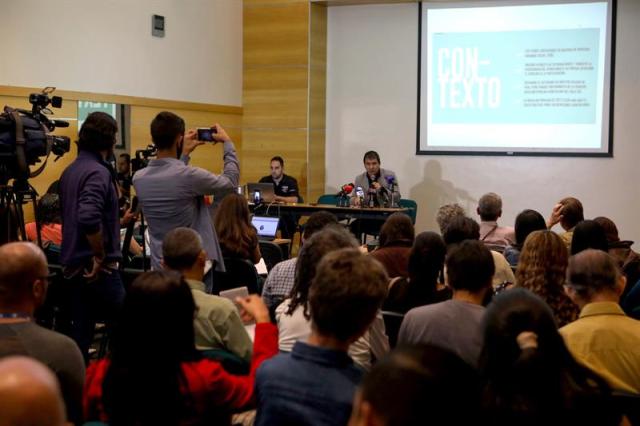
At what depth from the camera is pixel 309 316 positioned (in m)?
2.61

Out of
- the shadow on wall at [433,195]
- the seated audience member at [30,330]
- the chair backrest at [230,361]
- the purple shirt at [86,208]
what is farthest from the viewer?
the shadow on wall at [433,195]

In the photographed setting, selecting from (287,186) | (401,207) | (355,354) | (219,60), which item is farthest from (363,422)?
(219,60)

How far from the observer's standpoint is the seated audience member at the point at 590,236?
4.04 m

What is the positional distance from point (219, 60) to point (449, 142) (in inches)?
116

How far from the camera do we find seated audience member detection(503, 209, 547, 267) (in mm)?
4637

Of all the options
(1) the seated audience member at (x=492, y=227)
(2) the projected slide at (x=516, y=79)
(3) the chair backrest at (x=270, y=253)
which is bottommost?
(3) the chair backrest at (x=270, y=253)

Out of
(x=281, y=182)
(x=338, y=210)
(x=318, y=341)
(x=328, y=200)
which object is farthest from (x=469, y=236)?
(x=281, y=182)

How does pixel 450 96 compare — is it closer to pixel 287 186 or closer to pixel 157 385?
pixel 287 186

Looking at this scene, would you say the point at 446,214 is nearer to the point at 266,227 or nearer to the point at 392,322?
the point at 392,322

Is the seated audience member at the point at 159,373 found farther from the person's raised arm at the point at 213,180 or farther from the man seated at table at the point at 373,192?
the man seated at table at the point at 373,192

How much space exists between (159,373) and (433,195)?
805cm

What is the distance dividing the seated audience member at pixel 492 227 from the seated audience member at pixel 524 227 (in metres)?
0.53

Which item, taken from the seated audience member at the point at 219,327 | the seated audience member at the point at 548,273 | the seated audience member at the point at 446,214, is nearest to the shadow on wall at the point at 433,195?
the seated audience member at the point at 446,214

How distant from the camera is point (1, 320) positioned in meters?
2.29
